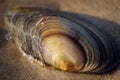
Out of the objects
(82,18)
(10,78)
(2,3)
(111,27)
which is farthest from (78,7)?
(10,78)

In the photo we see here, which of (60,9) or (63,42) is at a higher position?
(60,9)

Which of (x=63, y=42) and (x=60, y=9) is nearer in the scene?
(x=63, y=42)

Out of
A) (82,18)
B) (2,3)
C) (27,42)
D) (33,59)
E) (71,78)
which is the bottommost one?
(71,78)

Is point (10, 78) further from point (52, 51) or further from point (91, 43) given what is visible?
point (91, 43)

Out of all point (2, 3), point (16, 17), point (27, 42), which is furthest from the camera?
point (2, 3)
